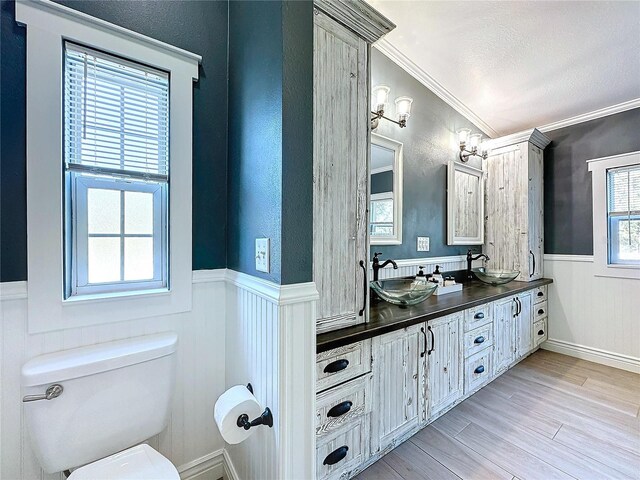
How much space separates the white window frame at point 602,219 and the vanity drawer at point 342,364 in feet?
9.66

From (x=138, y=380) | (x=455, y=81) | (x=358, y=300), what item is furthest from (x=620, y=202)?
(x=138, y=380)

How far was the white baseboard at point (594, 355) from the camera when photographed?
276 cm

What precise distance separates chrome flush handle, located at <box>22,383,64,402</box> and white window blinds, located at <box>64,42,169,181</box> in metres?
0.85

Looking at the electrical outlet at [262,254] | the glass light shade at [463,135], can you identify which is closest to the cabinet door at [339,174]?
the electrical outlet at [262,254]

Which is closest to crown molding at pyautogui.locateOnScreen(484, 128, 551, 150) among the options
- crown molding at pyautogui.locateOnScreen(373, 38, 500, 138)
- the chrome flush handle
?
crown molding at pyautogui.locateOnScreen(373, 38, 500, 138)

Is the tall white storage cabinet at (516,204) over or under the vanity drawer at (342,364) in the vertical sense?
over

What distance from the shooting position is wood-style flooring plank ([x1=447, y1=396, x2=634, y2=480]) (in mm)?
1564

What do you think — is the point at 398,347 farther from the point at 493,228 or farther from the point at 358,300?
the point at 493,228

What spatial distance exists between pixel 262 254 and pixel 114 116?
35.9 inches

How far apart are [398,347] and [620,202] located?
2911 millimetres

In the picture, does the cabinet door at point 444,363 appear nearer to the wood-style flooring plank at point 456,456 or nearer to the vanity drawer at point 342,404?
the wood-style flooring plank at point 456,456

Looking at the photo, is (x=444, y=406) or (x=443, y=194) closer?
(x=444, y=406)

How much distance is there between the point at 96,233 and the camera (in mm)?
1280

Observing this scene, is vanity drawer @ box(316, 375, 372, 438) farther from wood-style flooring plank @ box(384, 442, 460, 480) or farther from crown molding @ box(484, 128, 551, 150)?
crown molding @ box(484, 128, 551, 150)
